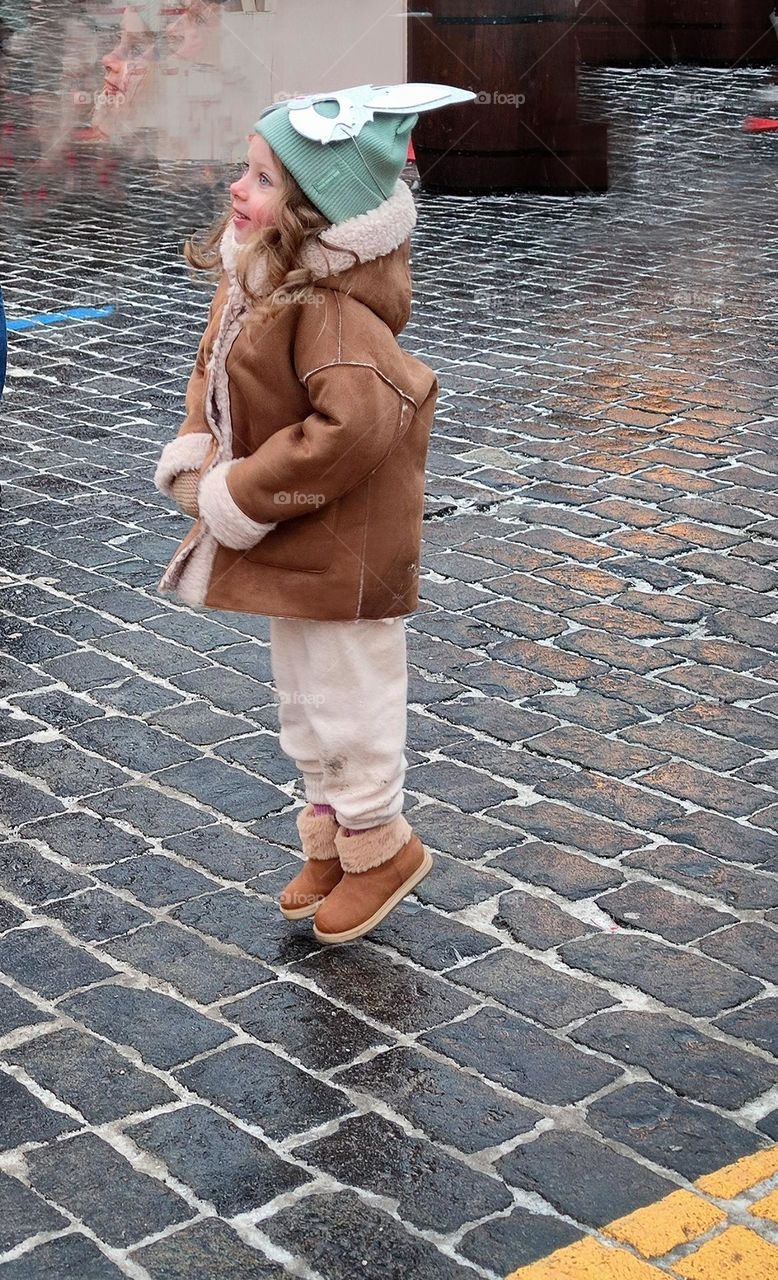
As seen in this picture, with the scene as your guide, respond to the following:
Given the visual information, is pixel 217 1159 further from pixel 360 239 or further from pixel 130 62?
pixel 130 62

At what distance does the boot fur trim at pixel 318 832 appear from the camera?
12.1 feet

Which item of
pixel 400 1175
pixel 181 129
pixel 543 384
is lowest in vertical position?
pixel 400 1175

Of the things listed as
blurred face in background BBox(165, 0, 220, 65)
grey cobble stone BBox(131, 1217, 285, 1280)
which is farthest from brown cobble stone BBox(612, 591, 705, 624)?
blurred face in background BBox(165, 0, 220, 65)

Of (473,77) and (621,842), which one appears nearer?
(621,842)

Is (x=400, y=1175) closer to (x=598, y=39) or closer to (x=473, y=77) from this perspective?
(x=473, y=77)

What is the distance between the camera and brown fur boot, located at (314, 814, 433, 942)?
3605 millimetres

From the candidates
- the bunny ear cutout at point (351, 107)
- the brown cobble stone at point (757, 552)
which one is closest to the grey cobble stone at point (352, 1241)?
the bunny ear cutout at point (351, 107)

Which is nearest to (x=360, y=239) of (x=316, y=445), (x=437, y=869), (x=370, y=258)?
(x=370, y=258)

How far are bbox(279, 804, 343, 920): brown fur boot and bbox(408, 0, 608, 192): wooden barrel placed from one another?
8.71 m

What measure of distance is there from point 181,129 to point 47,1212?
12.2 metres

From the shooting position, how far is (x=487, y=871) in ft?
12.9

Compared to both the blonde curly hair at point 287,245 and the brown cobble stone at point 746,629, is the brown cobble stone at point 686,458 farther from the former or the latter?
the blonde curly hair at point 287,245

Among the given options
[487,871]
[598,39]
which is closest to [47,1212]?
[487,871]

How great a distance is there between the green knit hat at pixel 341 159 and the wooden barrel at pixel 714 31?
15.2 meters
